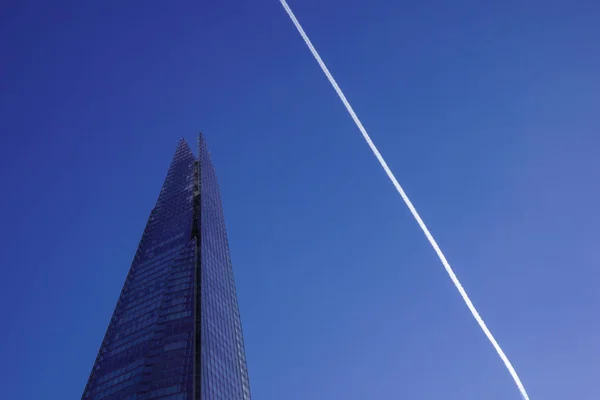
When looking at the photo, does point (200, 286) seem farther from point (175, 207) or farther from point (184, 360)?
point (175, 207)

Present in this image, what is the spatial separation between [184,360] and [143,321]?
26.8 meters

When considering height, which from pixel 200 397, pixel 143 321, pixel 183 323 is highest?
pixel 143 321

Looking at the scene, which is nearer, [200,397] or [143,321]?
[200,397]

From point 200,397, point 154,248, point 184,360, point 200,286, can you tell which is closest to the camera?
point 200,397

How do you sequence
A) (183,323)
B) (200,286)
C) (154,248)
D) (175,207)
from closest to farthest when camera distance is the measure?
(183,323) < (200,286) < (154,248) < (175,207)

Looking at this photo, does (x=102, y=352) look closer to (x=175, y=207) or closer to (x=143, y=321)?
(x=143, y=321)

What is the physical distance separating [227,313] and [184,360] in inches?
1420

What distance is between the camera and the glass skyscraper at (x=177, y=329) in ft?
340

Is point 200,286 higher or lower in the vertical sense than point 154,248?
lower

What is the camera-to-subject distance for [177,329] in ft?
374

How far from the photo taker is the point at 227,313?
140m

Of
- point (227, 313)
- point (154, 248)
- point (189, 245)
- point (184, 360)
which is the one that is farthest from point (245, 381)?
point (154, 248)

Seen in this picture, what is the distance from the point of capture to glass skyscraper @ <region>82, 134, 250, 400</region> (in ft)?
340

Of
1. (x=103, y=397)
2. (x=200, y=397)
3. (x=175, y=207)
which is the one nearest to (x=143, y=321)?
(x=103, y=397)
